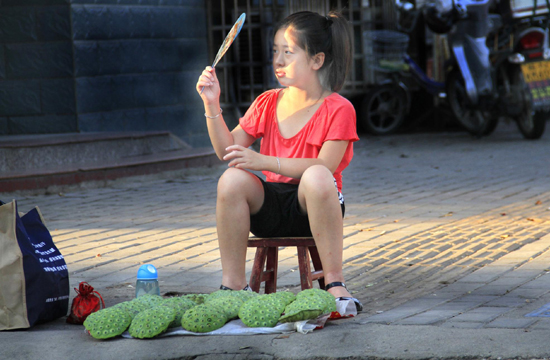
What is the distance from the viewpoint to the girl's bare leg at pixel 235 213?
318 cm

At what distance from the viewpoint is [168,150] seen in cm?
909

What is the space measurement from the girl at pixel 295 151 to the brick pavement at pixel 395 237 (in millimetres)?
469

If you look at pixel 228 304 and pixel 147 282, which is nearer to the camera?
pixel 228 304

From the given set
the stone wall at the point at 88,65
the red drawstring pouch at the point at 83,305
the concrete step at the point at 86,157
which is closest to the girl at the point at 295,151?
the red drawstring pouch at the point at 83,305

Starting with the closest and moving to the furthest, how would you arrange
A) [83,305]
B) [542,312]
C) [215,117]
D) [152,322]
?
[152,322]
[542,312]
[83,305]
[215,117]

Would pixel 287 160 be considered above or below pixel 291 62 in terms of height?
below

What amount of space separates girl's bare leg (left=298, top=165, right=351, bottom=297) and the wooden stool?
0.08 meters

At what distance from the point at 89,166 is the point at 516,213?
411cm

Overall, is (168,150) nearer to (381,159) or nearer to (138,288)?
(381,159)

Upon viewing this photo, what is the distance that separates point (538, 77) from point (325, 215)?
26.0 feet

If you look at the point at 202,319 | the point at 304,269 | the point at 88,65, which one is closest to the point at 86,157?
the point at 88,65

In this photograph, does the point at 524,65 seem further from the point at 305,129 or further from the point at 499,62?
the point at 305,129

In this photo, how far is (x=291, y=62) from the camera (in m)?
3.35

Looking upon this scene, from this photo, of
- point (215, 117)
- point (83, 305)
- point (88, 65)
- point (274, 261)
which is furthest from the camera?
point (88, 65)
